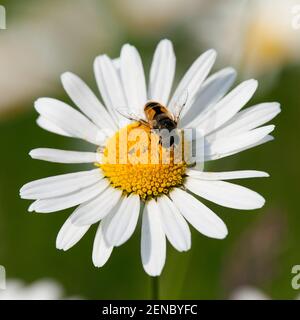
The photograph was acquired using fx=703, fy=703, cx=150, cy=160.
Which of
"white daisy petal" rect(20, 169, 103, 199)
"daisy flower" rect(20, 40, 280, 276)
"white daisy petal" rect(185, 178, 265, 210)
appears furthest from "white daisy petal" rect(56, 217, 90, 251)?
"white daisy petal" rect(185, 178, 265, 210)

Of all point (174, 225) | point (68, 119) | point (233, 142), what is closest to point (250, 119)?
point (233, 142)

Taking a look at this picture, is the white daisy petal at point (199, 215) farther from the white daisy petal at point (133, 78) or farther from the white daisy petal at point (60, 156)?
the white daisy petal at point (133, 78)

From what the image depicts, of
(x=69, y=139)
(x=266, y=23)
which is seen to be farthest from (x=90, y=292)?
(x=266, y=23)

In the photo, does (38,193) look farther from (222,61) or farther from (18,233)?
(222,61)

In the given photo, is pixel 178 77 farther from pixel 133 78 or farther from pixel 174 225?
pixel 174 225

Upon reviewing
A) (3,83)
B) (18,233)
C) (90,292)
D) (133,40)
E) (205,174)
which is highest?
(133,40)

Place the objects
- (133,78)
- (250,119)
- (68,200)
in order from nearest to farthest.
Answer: (68,200) < (250,119) < (133,78)

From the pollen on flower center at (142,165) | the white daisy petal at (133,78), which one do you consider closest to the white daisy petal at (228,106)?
the pollen on flower center at (142,165)

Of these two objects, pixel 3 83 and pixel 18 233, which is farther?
pixel 3 83
